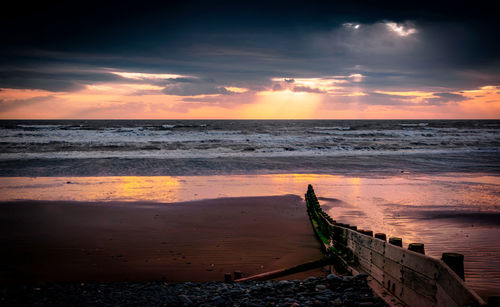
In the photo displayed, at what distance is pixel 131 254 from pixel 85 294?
2.44m

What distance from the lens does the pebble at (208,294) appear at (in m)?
4.67

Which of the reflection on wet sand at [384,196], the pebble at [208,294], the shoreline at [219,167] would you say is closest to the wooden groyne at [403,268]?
the pebble at [208,294]

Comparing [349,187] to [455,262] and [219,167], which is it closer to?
[219,167]

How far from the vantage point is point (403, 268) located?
4.07m

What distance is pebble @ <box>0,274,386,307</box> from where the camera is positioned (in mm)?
4668

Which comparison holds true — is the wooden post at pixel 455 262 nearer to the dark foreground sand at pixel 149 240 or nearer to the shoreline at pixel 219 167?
the dark foreground sand at pixel 149 240

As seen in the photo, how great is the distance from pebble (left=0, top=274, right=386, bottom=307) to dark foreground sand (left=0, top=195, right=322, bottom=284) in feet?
3.22

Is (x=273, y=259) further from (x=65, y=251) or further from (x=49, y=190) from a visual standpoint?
(x=49, y=190)

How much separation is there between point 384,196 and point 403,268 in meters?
9.55

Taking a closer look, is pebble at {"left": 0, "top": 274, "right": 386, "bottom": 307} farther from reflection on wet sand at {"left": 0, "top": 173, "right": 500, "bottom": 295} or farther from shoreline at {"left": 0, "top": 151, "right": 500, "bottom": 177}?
shoreline at {"left": 0, "top": 151, "right": 500, "bottom": 177}

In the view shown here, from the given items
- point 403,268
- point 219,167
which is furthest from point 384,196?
point 219,167

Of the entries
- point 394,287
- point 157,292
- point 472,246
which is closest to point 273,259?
point 157,292

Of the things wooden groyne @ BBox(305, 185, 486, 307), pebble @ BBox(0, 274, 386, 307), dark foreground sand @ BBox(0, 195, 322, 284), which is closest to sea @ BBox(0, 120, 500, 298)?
dark foreground sand @ BBox(0, 195, 322, 284)

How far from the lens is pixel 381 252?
4.73 metres
